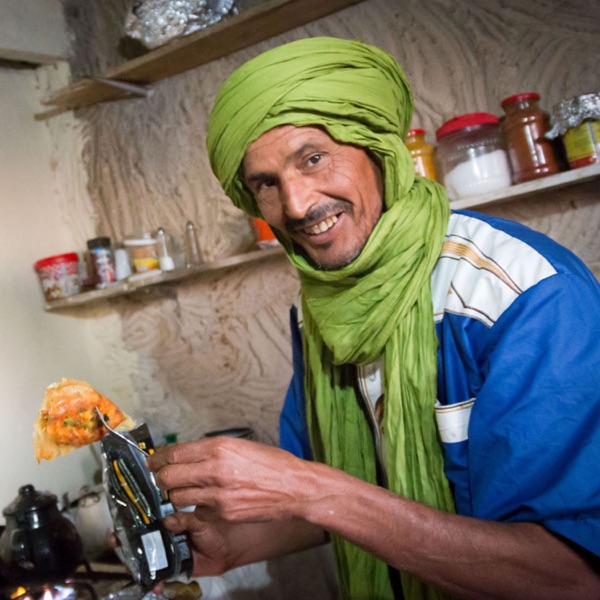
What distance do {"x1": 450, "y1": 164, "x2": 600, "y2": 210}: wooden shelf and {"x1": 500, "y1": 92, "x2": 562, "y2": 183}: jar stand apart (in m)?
0.04

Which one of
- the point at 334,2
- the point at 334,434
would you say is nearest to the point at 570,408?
the point at 334,434

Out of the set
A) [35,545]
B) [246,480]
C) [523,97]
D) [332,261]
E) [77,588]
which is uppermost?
[523,97]

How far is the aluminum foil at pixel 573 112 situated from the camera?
1486 millimetres

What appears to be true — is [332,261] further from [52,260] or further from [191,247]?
[52,260]

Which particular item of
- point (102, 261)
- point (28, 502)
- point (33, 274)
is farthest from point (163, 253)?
point (28, 502)

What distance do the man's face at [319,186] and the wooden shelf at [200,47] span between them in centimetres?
84

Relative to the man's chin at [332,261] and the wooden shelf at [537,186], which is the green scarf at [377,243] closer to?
the man's chin at [332,261]

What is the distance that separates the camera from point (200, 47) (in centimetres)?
196

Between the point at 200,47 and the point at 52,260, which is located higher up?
the point at 200,47

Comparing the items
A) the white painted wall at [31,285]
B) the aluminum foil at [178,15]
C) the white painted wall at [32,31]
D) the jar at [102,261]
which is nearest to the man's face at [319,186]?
the aluminum foil at [178,15]

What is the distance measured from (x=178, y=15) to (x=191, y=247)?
0.75 meters

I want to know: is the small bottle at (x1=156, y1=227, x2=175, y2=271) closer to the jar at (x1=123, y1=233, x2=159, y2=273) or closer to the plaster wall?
the jar at (x1=123, y1=233, x2=159, y2=273)

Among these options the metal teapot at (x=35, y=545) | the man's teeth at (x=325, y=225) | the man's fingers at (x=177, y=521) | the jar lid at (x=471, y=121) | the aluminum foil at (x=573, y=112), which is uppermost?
the jar lid at (x=471, y=121)

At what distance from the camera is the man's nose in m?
1.09
